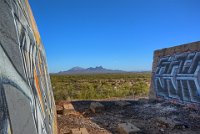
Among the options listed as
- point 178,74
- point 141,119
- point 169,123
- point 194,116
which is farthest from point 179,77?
point 169,123

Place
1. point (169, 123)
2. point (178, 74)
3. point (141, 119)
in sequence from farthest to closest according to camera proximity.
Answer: point (178, 74), point (141, 119), point (169, 123)

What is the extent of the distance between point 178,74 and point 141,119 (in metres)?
4.59

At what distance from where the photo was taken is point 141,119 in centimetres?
A: 1115

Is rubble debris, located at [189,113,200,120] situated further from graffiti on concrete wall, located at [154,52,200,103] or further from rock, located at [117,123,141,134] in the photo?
rock, located at [117,123,141,134]

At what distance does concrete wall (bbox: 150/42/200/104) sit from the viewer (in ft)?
42.1

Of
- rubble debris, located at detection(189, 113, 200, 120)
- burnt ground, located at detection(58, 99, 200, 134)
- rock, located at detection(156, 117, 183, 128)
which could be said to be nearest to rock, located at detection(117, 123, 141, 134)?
burnt ground, located at detection(58, 99, 200, 134)

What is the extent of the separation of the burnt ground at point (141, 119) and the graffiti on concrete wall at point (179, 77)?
0.67 metres

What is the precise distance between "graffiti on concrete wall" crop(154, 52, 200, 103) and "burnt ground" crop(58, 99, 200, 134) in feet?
2.18

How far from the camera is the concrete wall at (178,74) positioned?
12.8 metres

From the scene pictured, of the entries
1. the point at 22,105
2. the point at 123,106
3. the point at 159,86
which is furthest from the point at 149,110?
the point at 22,105

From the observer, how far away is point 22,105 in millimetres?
2320

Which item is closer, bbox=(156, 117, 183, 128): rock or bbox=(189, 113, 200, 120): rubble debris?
bbox=(156, 117, 183, 128): rock

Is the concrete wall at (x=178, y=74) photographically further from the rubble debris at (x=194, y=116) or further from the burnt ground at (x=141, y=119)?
the rubble debris at (x=194, y=116)

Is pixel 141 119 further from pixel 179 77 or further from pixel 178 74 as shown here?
pixel 178 74
